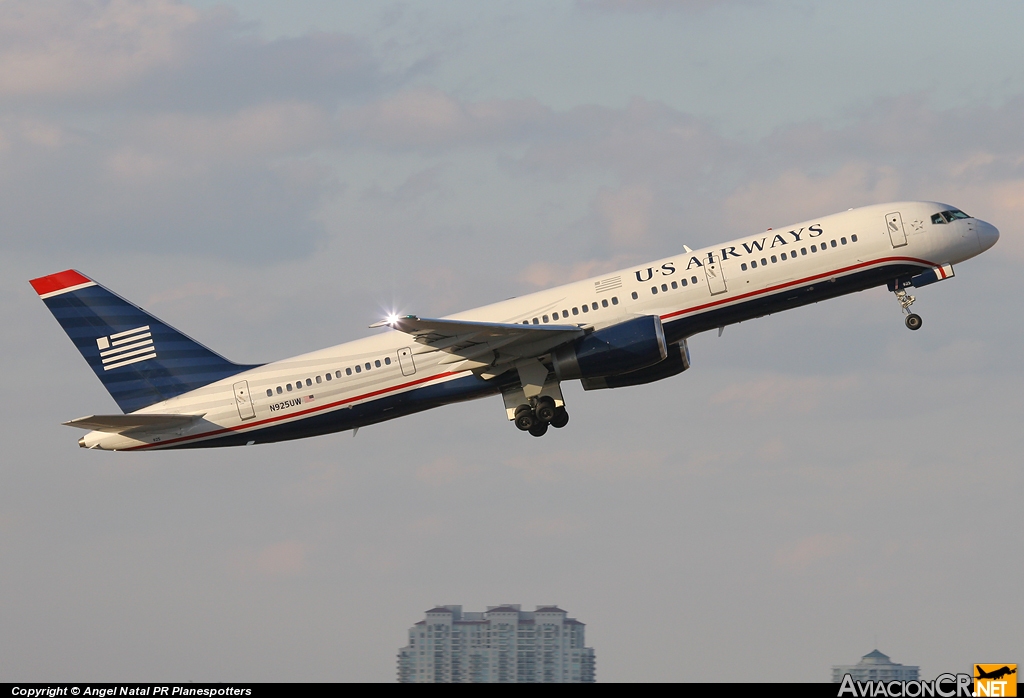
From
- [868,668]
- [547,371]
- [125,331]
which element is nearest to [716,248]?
[547,371]

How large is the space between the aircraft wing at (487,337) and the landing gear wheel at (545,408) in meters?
Answer: 2.20

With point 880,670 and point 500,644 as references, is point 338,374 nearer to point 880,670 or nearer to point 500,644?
point 880,670

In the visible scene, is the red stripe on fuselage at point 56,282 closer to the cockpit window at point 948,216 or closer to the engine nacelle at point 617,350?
the engine nacelle at point 617,350

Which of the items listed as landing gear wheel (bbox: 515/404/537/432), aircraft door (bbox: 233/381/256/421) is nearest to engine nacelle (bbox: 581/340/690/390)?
landing gear wheel (bbox: 515/404/537/432)

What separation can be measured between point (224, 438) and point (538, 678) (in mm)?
69076

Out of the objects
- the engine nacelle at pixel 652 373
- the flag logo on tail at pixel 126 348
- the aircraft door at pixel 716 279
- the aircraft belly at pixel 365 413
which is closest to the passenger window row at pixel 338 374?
the aircraft belly at pixel 365 413

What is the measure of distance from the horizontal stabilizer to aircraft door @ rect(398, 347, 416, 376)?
326 inches

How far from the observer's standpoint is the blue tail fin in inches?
2052

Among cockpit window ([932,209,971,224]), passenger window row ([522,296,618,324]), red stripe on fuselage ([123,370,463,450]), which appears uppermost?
cockpit window ([932,209,971,224])

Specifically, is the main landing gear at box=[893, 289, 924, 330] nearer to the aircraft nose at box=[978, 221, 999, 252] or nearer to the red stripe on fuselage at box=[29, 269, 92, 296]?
the aircraft nose at box=[978, 221, 999, 252]

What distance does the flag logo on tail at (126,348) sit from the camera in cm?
5266

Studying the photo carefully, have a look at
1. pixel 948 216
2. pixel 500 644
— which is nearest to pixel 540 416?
pixel 948 216

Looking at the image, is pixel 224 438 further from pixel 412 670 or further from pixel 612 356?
pixel 412 670

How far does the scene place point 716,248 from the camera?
48062 mm
